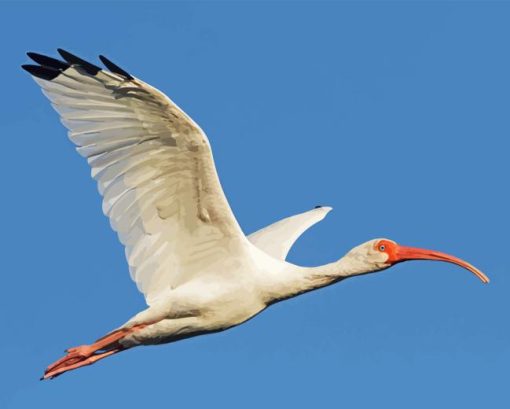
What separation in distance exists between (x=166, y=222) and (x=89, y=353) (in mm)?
2221

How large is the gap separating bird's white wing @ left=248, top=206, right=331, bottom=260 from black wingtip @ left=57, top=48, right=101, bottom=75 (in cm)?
494

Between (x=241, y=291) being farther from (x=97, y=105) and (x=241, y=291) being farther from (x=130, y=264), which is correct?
(x=97, y=105)

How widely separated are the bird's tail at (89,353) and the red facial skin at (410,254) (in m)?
3.49

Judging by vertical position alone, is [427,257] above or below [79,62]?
below

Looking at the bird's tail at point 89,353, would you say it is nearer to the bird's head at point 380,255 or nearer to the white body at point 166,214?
the white body at point 166,214

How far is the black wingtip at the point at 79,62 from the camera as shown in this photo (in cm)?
2300

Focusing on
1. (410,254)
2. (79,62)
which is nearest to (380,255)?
(410,254)

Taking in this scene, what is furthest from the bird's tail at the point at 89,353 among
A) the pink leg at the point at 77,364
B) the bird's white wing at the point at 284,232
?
the bird's white wing at the point at 284,232

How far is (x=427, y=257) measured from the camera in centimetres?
2391

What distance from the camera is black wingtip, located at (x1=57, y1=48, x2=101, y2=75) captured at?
2300 centimetres

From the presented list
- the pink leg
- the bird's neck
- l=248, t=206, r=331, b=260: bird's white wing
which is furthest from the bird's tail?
l=248, t=206, r=331, b=260: bird's white wing

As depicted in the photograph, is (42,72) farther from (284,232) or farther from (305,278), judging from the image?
(284,232)

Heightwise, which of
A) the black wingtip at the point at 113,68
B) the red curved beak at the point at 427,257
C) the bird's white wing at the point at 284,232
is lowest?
the red curved beak at the point at 427,257

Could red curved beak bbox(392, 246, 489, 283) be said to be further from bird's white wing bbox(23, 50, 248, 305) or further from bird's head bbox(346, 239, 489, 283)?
bird's white wing bbox(23, 50, 248, 305)
